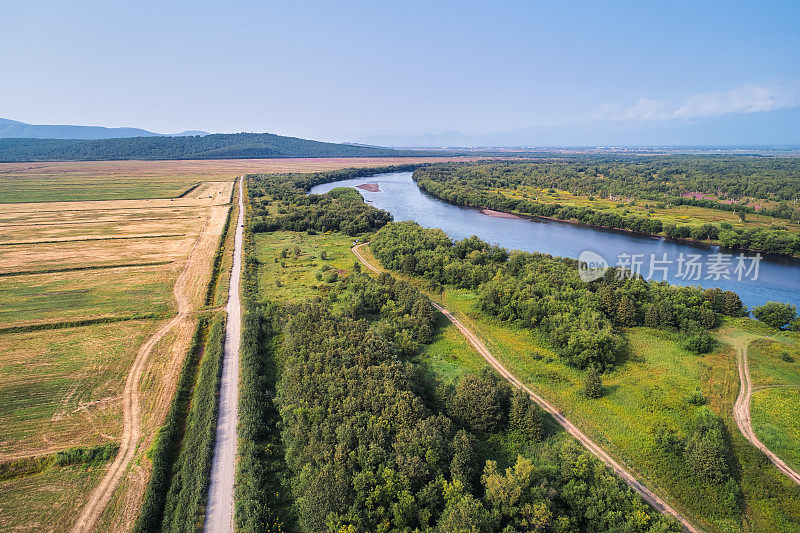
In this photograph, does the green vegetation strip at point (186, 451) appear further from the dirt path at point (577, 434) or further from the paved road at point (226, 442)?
the dirt path at point (577, 434)

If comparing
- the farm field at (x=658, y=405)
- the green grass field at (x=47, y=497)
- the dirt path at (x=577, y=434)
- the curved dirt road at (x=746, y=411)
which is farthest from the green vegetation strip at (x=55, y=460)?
the curved dirt road at (x=746, y=411)

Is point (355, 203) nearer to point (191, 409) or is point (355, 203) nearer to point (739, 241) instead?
point (191, 409)

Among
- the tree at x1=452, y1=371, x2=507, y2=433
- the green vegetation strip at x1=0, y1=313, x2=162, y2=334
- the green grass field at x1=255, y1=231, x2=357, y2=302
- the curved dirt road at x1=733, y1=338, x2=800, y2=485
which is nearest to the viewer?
the curved dirt road at x1=733, y1=338, x2=800, y2=485

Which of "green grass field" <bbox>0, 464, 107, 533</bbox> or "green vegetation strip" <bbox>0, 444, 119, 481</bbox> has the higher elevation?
"green vegetation strip" <bbox>0, 444, 119, 481</bbox>

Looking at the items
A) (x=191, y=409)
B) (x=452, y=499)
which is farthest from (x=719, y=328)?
(x=191, y=409)

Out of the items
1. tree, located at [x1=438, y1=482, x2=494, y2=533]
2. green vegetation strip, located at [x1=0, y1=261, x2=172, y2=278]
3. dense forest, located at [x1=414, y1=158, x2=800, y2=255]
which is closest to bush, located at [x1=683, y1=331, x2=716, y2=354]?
tree, located at [x1=438, y1=482, x2=494, y2=533]

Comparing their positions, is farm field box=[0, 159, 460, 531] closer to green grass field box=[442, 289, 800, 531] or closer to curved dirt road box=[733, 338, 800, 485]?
green grass field box=[442, 289, 800, 531]
